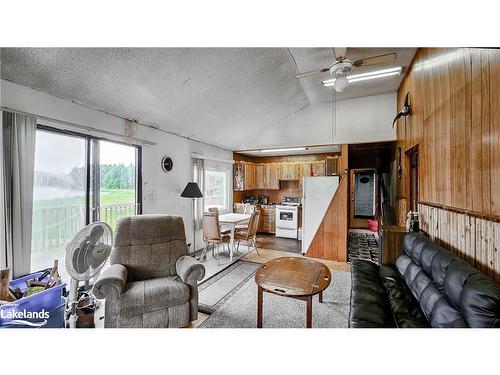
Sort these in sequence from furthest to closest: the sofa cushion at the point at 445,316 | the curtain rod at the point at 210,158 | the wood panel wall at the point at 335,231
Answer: the curtain rod at the point at 210,158, the wood panel wall at the point at 335,231, the sofa cushion at the point at 445,316

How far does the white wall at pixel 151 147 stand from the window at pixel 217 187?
0.38 metres

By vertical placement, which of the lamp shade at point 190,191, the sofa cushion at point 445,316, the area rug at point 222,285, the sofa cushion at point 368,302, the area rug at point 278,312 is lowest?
the area rug at point 222,285

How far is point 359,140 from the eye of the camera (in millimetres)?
3797

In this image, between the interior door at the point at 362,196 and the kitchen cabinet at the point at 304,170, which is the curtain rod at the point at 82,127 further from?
the interior door at the point at 362,196

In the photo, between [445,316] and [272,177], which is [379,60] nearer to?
[445,316]

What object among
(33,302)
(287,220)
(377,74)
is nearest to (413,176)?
(377,74)

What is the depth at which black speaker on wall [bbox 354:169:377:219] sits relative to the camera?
21.5 feet

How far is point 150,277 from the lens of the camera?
1.91 m

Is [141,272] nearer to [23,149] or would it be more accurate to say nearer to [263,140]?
[23,149]

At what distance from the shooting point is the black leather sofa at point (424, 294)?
0.89 metres

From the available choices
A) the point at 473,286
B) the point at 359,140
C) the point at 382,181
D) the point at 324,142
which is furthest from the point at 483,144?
the point at 382,181

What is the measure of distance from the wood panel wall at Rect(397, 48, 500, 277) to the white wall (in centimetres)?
359

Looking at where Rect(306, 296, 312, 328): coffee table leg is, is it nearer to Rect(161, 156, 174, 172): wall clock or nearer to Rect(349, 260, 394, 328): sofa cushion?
Rect(349, 260, 394, 328): sofa cushion

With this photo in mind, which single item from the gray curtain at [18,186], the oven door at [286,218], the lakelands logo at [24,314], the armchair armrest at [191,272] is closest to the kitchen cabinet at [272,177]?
the oven door at [286,218]
